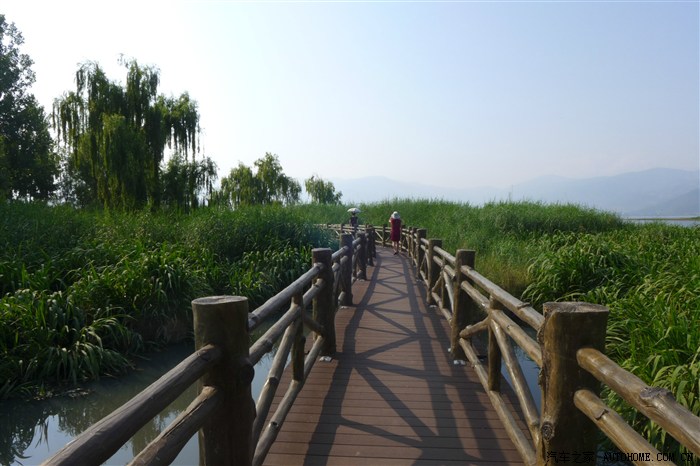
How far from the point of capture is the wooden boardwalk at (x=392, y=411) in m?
2.90

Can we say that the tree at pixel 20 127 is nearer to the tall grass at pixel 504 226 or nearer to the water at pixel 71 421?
the tall grass at pixel 504 226

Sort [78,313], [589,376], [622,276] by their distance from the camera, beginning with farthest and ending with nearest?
[622,276], [78,313], [589,376]

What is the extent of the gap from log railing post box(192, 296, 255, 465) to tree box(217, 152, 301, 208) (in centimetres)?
3198

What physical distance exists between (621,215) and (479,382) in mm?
16581

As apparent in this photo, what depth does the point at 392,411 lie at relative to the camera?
3535 millimetres

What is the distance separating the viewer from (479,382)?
418 cm

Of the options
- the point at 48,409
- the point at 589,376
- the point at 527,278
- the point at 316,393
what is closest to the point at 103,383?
the point at 48,409

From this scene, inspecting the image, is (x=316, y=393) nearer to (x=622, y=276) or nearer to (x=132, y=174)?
(x=622, y=276)

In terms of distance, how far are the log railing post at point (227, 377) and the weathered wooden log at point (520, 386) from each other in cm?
142

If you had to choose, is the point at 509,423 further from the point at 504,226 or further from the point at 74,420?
the point at 504,226

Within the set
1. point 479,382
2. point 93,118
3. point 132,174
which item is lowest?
point 479,382

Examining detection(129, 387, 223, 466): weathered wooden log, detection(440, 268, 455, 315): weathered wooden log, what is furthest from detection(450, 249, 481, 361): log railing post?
detection(129, 387, 223, 466): weathered wooden log

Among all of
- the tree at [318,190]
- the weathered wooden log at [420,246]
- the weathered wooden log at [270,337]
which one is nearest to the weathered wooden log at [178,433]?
the weathered wooden log at [270,337]

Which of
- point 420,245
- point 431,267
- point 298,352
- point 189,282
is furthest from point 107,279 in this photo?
point 420,245
